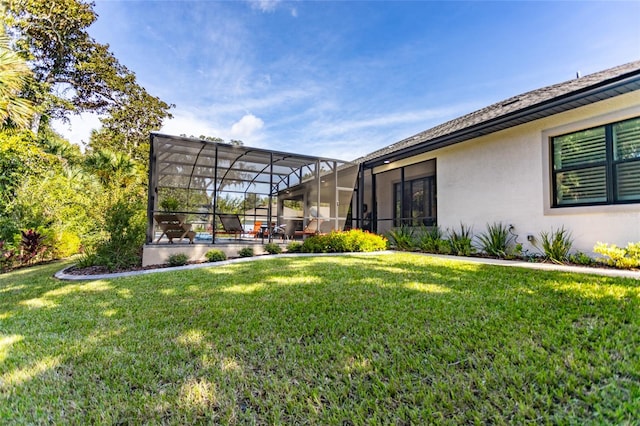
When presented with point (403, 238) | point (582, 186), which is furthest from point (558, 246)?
point (403, 238)

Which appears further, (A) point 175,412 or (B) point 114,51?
(B) point 114,51

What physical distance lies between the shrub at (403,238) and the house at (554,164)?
1.08m

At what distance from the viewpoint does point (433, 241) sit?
909cm

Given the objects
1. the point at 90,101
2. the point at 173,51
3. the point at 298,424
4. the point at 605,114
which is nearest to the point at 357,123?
the point at 173,51

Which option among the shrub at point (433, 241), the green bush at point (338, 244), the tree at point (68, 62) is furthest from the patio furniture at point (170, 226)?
the tree at point (68, 62)

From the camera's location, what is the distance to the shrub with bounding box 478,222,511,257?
24.7ft

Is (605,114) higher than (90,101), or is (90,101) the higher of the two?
(90,101)

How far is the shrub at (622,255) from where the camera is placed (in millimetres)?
5262

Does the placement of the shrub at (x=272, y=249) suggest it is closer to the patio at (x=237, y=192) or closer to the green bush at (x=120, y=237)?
the patio at (x=237, y=192)

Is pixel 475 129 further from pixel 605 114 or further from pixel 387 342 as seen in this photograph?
pixel 387 342

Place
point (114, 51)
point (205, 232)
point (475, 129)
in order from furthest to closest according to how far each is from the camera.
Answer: point (114, 51) → point (205, 232) → point (475, 129)

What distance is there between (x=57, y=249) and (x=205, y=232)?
518 centimetres

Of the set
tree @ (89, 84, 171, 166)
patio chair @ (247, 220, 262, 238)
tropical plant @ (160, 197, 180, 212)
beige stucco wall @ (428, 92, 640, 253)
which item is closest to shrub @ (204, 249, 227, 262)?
tropical plant @ (160, 197, 180, 212)

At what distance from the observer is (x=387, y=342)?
262 cm
